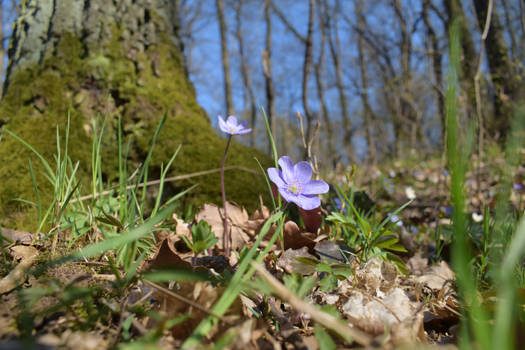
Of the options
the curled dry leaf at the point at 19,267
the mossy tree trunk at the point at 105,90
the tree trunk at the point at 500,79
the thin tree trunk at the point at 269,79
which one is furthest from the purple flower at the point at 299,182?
the tree trunk at the point at 500,79

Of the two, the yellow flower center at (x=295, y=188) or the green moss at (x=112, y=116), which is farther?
the green moss at (x=112, y=116)

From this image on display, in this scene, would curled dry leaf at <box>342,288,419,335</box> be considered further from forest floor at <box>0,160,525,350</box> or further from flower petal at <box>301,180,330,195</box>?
flower petal at <box>301,180,330,195</box>

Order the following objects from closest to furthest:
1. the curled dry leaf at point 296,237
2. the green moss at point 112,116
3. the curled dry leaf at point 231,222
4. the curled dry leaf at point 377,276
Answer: the curled dry leaf at point 377,276 → the curled dry leaf at point 296,237 → the curled dry leaf at point 231,222 → the green moss at point 112,116

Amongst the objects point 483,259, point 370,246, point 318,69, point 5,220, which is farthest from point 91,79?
point 318,69

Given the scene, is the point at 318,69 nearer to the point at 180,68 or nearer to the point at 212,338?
the point at 180,68

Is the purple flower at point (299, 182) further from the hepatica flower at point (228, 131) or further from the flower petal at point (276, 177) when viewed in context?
the hepatica flower at point (228, 131)

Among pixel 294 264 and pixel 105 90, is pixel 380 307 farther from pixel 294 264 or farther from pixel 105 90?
pixel 105 90

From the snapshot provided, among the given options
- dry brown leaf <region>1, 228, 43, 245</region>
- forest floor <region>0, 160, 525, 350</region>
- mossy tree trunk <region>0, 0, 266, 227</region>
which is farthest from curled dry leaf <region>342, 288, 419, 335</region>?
mossy tree trunk <region>0, 0, 266, 227</region>
